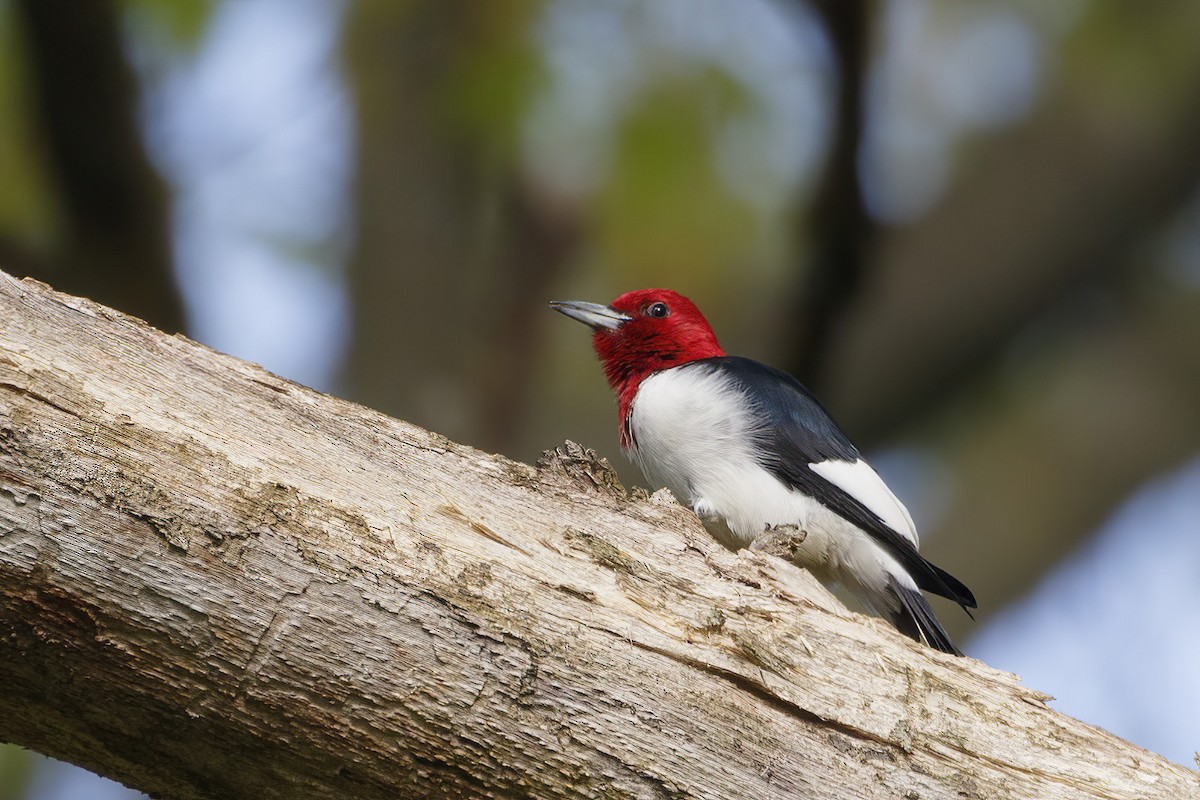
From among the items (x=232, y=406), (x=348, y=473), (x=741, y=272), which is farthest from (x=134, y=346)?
(x=741, y=272)

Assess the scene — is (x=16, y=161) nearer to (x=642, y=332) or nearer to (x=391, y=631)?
(x=642, y=332)

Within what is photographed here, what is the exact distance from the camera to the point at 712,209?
645 centimetres

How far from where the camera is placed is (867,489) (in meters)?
4.09

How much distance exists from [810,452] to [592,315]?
118cm

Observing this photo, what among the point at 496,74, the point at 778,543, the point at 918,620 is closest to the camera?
the point at 778,543

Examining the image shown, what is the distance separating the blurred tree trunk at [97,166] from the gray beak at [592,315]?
169 centimetres

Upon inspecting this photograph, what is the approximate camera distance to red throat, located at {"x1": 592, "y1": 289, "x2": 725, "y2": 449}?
15.6 feet

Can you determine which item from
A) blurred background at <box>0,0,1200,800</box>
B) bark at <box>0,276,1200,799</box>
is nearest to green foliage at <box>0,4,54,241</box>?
blurred background at <box>0,0,1200,800</box>

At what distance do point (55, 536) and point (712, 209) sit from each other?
185 inches

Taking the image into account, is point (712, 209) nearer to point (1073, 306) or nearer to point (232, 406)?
point (1073, 306)

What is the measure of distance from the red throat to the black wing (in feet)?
1.09

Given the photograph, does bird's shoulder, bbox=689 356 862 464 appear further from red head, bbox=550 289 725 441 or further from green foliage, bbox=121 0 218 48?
green foliage, bbox=121 0 218 48

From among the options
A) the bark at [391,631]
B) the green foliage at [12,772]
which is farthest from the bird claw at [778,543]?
the green foliage at [12,772]

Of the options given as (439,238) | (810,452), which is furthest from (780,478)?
(439,238)
